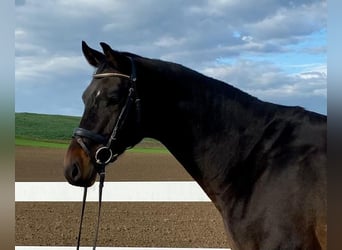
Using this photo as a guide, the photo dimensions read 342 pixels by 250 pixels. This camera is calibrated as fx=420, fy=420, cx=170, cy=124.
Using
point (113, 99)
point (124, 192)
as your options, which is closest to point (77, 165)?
point (113, 99)

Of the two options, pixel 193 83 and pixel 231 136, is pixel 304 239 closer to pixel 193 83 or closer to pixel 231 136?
pixel 231 136

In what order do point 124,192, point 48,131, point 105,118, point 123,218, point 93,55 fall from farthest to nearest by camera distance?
point 123,218, point 48,131, point 124,192, point 93,55, point 105,118

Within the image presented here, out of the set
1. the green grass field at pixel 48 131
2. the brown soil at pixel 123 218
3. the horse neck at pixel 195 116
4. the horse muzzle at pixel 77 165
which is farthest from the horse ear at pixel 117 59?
the brown soil at pixel 123 218

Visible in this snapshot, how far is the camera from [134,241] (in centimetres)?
516

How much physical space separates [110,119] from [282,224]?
0.91m

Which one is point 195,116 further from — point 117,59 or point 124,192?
point 124,192

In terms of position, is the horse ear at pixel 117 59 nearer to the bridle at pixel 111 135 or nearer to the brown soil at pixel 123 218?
the bridle at pixel 111 135

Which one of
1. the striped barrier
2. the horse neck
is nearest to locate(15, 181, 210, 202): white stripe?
the striped barrier

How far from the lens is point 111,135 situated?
200 centimetres

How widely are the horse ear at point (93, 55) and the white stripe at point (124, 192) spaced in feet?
5.10

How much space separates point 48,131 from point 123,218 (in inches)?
86.3

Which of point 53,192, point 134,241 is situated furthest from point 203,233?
point 53,192

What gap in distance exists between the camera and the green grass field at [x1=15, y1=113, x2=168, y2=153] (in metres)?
3.74

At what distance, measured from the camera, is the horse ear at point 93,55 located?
6.94 feet
